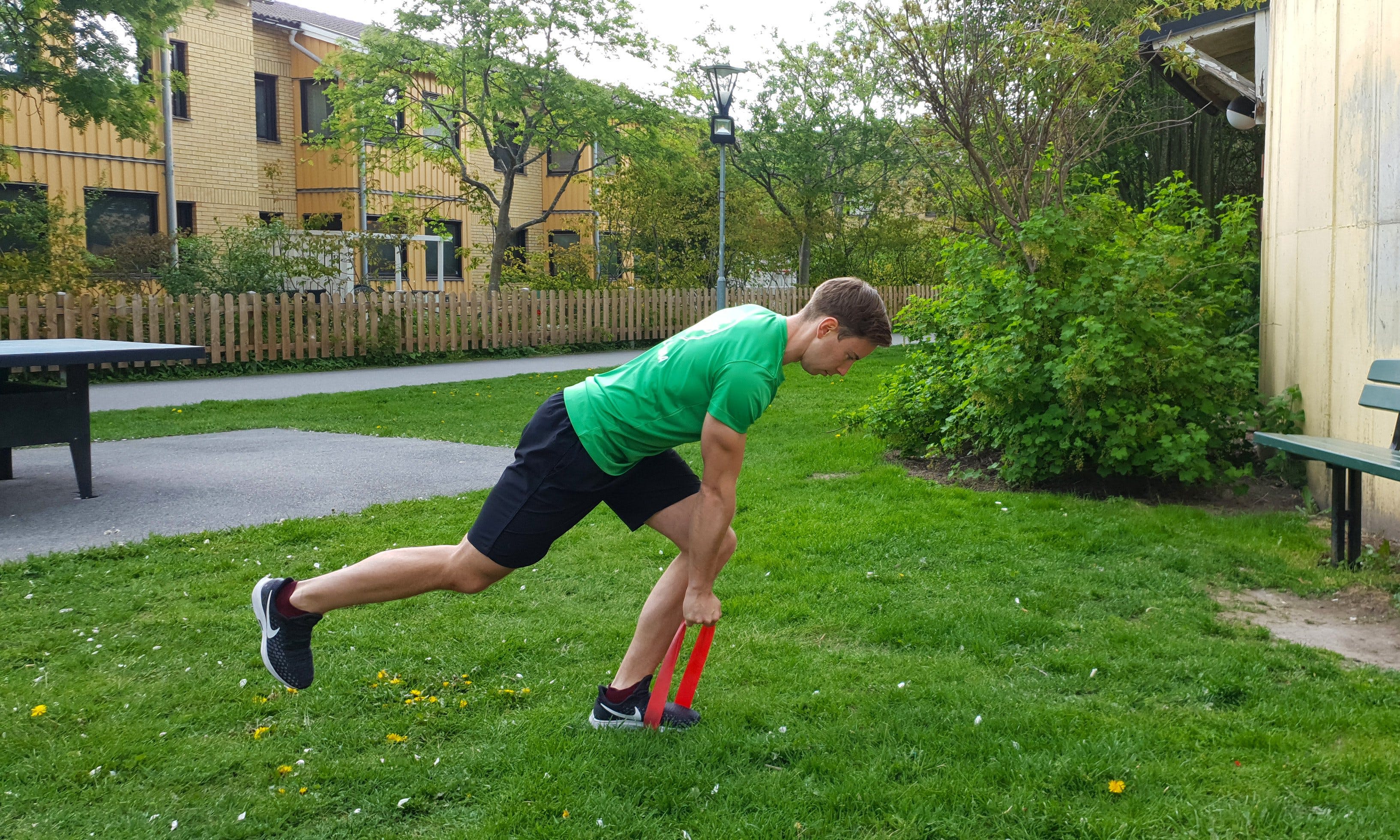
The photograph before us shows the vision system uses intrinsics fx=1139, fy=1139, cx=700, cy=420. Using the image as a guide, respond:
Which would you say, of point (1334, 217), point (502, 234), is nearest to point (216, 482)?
point (1334, 217)

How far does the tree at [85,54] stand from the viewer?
15.8m

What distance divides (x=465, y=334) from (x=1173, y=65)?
13177 millimetres

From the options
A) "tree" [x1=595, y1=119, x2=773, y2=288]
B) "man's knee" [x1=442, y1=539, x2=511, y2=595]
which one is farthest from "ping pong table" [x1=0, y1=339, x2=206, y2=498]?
"tree" [x1=595, y1=119, x2=773, y2=288]

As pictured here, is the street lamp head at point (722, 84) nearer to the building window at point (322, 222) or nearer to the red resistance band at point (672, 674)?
the building window at point (322, 222)

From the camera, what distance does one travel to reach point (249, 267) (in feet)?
57.7

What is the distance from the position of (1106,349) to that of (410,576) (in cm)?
516

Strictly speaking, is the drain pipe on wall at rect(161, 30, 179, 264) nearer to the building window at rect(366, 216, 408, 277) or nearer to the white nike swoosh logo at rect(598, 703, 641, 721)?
the building window at rect(366, 216, 408, 277)

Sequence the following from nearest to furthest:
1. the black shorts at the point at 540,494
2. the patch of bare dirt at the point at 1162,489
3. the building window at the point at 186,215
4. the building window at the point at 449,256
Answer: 1. the black shorts at the point at 540,494
2. the patch of bare dirt at the point at 1162,489
3. the building window at the point at 186,215
4. the building window at the point at 449,256

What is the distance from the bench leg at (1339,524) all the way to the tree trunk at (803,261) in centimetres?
2481

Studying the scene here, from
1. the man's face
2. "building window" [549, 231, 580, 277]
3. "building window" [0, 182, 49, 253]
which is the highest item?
"building window" [549, 231, 580, 277]

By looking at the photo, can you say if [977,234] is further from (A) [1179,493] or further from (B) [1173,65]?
(A) [1179,493]

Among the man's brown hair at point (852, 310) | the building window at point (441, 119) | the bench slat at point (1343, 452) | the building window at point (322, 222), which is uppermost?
the building window at point (441, 119)

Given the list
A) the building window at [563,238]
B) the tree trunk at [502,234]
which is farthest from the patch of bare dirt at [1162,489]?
the building window at [563,238]

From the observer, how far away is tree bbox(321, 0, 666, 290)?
2295 centimetres
